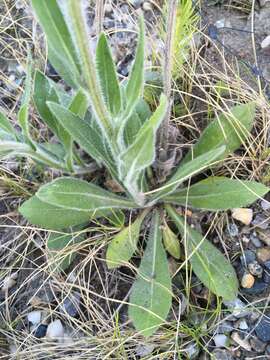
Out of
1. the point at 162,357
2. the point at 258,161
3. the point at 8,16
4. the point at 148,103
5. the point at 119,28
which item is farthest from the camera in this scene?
the point at 8,16

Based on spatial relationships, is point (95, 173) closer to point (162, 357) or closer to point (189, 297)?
point (189, 297)

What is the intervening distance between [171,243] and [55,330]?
0.47m

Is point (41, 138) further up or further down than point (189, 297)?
further up

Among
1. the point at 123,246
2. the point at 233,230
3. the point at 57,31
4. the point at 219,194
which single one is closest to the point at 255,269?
the point at 233,230

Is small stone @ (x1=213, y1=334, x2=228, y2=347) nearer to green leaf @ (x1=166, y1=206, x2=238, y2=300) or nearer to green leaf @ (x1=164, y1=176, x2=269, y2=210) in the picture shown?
green leaf @ (x1=166, y1=206, x2=238, y2=300)

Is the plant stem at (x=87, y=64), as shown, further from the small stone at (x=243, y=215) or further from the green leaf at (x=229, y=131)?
the small stone at (x=243, y=215)

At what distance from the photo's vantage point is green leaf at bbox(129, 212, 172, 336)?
1.59m

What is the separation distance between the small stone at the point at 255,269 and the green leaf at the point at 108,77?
0.67m

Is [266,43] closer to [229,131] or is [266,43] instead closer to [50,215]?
[229,131]

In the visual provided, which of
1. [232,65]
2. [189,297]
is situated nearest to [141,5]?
[232,65]

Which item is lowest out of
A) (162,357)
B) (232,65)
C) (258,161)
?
(162,357)

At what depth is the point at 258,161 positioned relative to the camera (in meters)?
1.87

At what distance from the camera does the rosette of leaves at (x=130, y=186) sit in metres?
1.46

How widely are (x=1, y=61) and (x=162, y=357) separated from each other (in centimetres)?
140
